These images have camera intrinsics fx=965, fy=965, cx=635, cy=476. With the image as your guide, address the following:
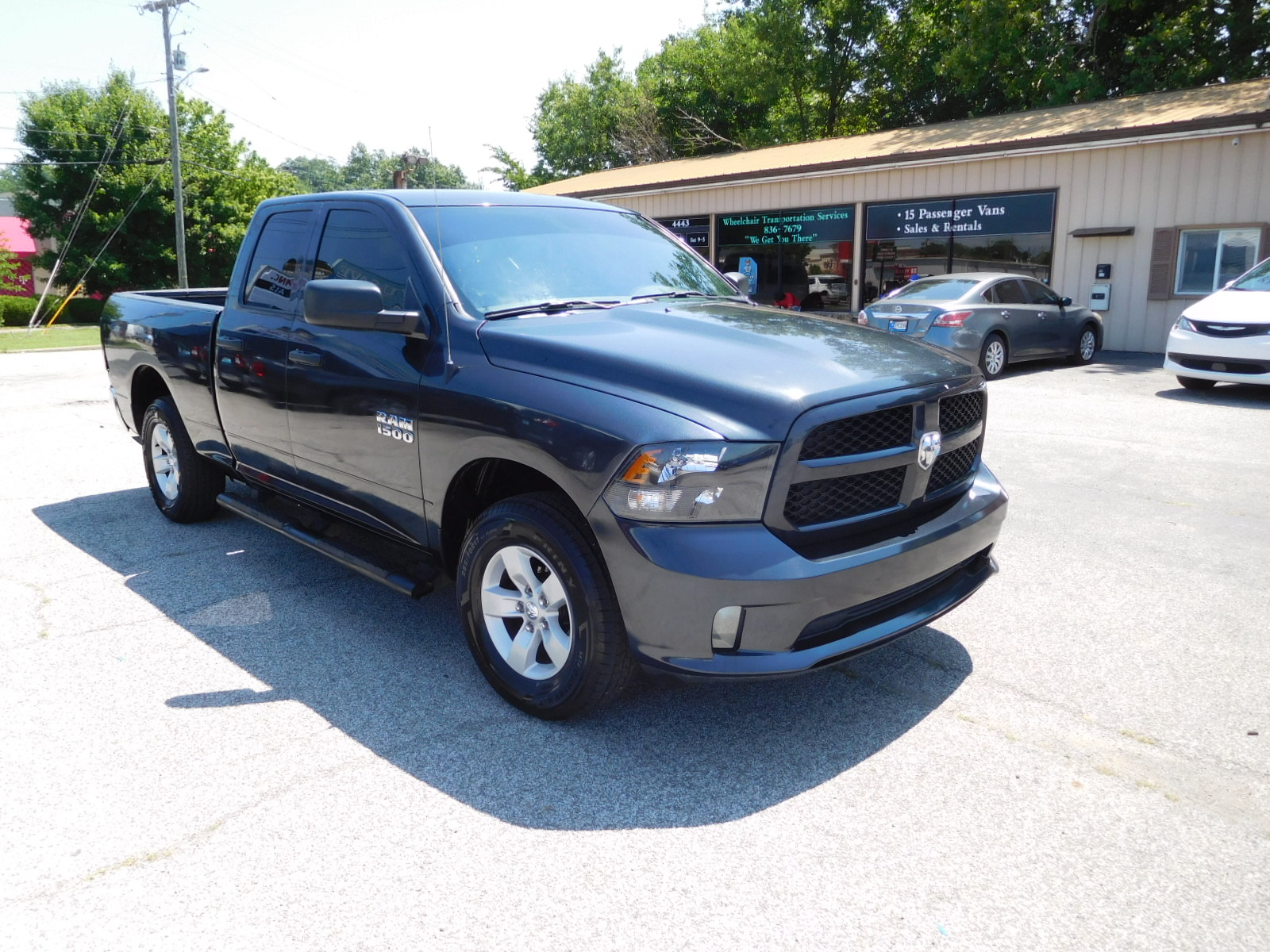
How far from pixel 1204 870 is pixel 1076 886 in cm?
38

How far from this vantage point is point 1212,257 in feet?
53.2

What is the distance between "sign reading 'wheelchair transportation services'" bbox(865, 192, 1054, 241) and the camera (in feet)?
58.7

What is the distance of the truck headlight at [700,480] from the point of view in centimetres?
292

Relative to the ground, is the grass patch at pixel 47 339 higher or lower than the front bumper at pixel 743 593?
lower

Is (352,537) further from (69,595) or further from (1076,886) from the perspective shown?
(1076,886)

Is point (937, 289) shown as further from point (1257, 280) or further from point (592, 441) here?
point (592, 441)

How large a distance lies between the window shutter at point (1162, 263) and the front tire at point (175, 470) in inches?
629

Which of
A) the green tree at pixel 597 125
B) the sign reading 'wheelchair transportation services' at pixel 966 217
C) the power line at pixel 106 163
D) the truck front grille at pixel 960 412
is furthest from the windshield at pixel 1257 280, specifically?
the power line at pixel 106 163

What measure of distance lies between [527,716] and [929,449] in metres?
1.73

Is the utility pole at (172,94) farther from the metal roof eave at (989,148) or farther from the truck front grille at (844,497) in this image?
the truck front grille at (844,497)

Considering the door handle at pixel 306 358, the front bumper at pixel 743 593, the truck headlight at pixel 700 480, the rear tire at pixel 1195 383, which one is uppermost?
the door handle at pixel 306 358

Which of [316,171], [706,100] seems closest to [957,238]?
[706,100]

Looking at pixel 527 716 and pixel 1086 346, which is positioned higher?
pixel 1086 346

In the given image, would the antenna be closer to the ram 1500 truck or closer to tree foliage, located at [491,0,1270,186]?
the ram 1500 truck
